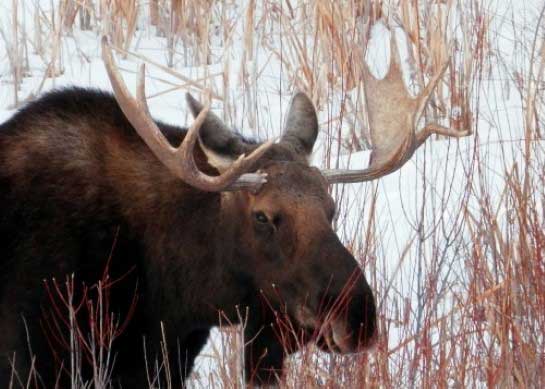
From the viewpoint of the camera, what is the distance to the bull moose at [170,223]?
15.5ft

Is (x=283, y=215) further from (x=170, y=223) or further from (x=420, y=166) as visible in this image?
(x=420, y=166)

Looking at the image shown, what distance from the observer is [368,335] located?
14.6 feet

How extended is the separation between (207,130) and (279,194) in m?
0.34

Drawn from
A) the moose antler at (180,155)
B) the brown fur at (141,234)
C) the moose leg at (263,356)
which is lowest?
the moose leg at (263,356)

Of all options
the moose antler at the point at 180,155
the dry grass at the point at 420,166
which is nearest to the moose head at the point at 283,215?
the moose antler at the point at 180,155

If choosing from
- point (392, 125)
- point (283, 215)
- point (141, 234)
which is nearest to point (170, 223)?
point (141, 234)

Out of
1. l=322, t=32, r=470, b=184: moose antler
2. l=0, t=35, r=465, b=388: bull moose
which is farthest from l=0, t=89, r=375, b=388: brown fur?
l=322, t=32, r=470, b=184: moose antler

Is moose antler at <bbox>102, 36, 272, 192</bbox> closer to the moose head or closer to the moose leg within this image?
the moose head

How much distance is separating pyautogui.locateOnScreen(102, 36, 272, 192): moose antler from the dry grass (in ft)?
1.87

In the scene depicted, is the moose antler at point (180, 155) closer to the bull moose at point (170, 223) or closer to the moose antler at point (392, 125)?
the bull moose at point (170, 223)

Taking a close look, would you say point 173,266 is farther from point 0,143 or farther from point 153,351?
point 0,143

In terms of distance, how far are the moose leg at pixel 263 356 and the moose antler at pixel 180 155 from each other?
573 mm

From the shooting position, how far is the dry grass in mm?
4645

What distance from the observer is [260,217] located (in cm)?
482
